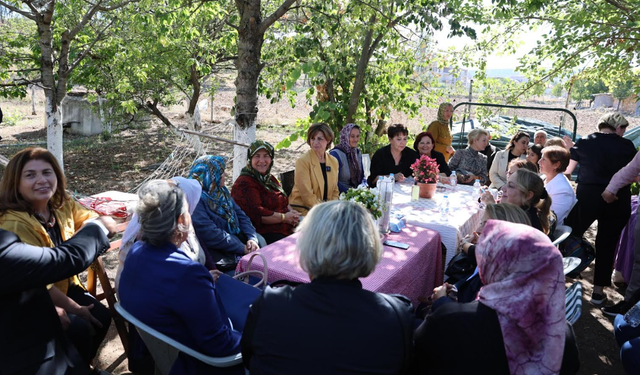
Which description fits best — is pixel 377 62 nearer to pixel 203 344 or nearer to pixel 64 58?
pixel 64 58

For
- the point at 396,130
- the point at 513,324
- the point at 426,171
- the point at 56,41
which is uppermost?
the point at 56,41

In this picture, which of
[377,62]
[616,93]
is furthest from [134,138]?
[616,93]

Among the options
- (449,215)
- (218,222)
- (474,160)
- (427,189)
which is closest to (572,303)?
(449,215)

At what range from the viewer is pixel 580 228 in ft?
13.3

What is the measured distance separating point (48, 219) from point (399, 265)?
205 cm

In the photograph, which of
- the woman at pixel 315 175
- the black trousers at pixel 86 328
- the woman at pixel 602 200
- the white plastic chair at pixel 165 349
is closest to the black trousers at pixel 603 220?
the woman at pixel 602 200

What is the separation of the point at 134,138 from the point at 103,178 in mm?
4747

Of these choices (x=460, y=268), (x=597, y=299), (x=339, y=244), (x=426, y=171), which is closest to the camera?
(x=339, y=244)

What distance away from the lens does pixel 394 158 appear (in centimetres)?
514

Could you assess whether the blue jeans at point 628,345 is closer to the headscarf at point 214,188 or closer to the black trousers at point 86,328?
the headscarf at point 214,188

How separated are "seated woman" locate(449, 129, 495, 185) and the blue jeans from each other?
3.27 metres

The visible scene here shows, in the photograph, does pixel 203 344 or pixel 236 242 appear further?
pixel 236 242

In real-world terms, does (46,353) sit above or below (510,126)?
below

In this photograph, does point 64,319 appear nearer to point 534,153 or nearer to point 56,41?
point 534,153
